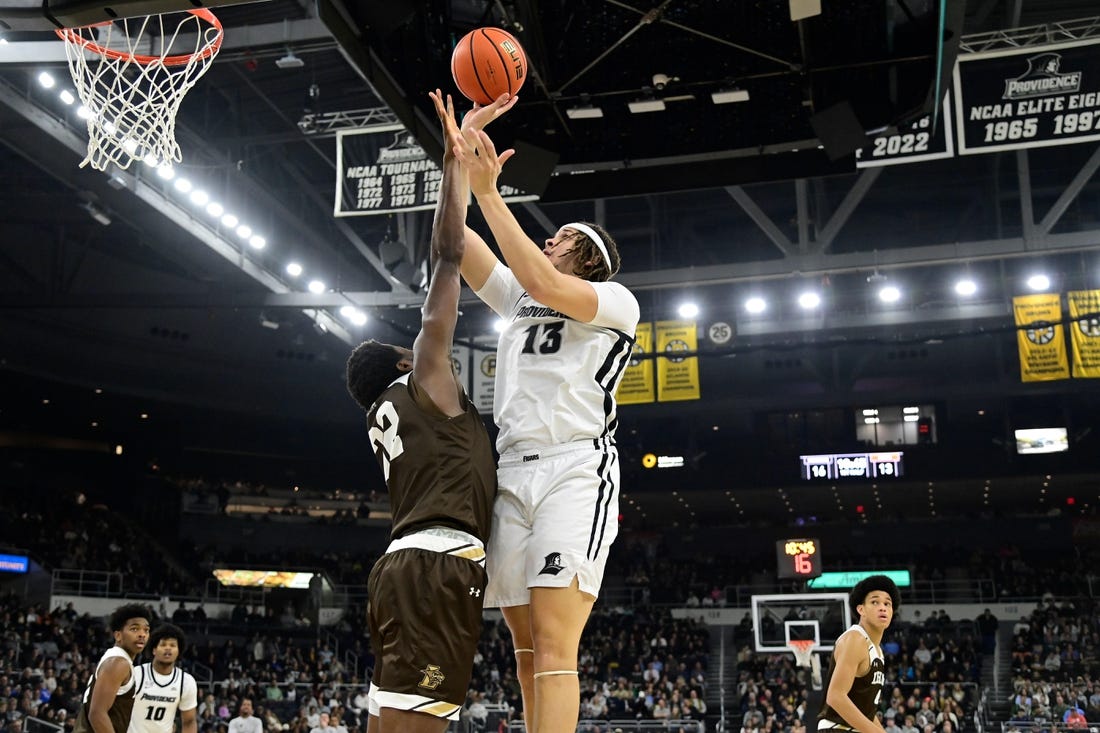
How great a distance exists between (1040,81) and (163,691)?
1135 cm

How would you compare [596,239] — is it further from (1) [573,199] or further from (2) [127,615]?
(1) [573,199]

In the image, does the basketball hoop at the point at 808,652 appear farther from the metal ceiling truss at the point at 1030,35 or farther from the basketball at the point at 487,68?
the basketball at the point at 487,68

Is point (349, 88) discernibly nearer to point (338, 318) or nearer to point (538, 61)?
point (338, 318)

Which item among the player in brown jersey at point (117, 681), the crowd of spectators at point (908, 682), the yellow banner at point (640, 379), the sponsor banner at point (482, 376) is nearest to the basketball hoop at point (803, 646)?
the crowd of spectators at point (908, 682)

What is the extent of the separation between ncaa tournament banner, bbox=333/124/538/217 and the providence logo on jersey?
7306 mm

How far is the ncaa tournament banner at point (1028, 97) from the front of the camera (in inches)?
507

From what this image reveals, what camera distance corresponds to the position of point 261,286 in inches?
827

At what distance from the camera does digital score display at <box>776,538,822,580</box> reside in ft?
70.6

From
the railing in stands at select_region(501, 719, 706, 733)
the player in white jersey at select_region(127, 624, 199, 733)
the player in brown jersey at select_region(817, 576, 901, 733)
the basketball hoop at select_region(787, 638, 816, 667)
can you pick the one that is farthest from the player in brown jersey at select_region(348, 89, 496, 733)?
the railing in stands at select_region(501, 719, 706, 733)

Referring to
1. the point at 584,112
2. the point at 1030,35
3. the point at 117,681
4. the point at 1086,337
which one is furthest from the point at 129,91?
the point at 1086,337

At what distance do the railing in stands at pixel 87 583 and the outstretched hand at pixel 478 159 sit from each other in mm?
25091

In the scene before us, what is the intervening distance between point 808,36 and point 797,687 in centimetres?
1693

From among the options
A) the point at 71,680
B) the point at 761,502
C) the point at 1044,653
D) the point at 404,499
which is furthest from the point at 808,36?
the point at 761,502

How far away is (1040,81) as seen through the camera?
43.1 ft
